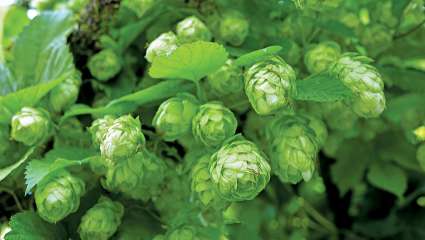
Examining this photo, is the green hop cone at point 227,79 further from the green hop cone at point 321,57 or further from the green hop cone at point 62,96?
the green hop cone at point 62,96

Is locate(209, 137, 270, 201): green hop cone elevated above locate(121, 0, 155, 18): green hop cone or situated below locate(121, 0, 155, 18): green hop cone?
below

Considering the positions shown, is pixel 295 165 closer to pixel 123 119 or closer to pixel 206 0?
pixel 123 119

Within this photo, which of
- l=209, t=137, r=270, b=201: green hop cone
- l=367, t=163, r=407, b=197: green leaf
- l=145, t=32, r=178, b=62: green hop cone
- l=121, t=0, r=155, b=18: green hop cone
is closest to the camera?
l=209, t=137, r=270, b=201: green hop cone

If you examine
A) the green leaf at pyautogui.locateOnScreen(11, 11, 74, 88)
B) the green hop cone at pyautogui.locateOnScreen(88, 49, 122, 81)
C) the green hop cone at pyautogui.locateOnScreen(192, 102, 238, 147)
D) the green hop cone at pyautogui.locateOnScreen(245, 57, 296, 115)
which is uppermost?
the green hop cone at pyautogui.locateOnScreen(245, 57, 296, 115)

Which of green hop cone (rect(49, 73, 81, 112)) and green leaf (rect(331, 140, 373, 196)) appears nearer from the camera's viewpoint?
green hop cone (rect(49, 73, 81, 112))

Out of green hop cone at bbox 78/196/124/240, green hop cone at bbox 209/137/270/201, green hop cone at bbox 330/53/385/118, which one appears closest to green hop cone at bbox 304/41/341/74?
green hop cone at bbox 330/53/385/118

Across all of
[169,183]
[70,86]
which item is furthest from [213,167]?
[70,86]

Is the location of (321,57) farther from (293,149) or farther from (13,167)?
(13,167)

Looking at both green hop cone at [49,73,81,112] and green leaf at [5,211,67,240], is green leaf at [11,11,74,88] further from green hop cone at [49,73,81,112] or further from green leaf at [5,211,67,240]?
green leaf at [5,211,67,240]
